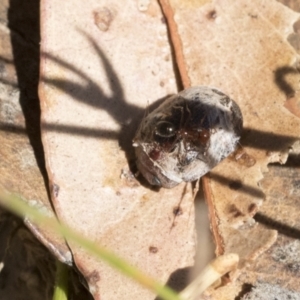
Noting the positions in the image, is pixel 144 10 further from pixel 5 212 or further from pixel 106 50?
pixel 5 212

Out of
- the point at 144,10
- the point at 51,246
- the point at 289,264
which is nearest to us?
the point at 51,246

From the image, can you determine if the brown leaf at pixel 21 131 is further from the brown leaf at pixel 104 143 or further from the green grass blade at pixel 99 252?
the green grass blade at pixel 99 252

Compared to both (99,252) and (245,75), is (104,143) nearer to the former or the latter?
(245,75)

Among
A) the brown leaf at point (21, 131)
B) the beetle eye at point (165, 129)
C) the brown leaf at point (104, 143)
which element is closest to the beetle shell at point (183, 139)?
the beetle eye at point (165, 129)

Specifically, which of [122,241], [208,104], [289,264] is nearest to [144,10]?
[208,104]

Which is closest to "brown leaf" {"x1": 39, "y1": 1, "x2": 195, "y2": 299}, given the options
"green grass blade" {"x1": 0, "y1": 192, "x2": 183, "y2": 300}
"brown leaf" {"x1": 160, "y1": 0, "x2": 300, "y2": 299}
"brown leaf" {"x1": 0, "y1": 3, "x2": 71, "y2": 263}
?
"brown leaf" {"x1": 0, "y1": 3, "x2": 71, "y2": 263}

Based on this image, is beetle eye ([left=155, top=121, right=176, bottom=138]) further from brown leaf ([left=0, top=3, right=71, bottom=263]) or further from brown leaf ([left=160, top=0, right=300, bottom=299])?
brown leaf ([left=0, top=3, right=71, bottom=263])

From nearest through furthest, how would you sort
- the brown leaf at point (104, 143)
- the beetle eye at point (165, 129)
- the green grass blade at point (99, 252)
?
the green grass blade at point (99, 252) < the brown leaf at point (104, 143) < the beetle eye at point (165, 129)
